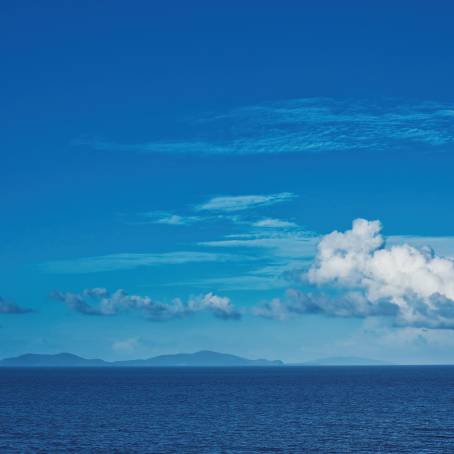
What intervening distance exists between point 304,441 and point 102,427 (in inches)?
1253

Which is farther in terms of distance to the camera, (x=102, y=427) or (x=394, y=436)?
(x=102, y=427)

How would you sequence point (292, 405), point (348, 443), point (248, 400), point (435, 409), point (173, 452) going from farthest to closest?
point (248, 400) → point (292, 405) → point (435, 409) → point (348, 443) → point (173, 452)

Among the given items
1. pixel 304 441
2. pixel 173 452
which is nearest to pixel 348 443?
pixel 304 441

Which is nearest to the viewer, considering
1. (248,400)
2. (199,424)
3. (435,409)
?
(199,424)

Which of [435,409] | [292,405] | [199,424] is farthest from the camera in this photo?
[292,405]

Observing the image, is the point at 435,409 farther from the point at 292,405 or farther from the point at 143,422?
the point at 143,422

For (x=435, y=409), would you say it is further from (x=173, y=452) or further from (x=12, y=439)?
(x=12, y=439)

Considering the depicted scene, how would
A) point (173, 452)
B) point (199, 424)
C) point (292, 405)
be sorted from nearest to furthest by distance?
point (173, 452)
point (199, 424)
point (292, 405)

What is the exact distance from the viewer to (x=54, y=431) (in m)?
99.8

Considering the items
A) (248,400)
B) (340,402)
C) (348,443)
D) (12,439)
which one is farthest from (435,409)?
(12,439)

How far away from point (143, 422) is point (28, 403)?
5234 centimetres

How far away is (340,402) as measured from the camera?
508 ft

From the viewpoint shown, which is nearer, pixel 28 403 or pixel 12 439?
pixel 12 439

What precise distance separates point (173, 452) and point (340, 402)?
8102 centimetres
